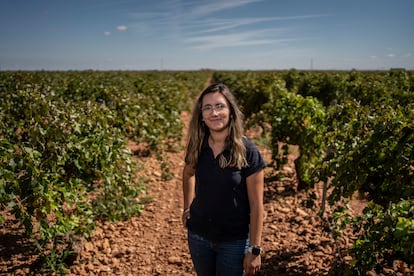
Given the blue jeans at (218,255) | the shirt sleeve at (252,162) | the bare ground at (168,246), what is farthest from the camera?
the bare ground at (168,246)

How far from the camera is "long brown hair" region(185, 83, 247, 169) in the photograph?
6.93 feet

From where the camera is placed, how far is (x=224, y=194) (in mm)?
2146

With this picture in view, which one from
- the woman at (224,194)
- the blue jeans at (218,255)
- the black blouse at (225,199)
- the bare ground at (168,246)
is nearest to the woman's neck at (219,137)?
the woman at (224,194)

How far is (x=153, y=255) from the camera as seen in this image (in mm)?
4145

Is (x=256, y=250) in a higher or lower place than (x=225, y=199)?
lower

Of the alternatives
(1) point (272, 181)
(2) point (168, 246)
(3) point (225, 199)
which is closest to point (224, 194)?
(3) point (225, 199)

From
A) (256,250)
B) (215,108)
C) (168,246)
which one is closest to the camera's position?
(256,250)

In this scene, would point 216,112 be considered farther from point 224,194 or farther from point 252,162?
point 224,194

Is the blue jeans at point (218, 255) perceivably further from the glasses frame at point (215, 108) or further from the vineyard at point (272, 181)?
the glasses frame at point (215, 108)

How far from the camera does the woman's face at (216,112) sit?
2.22 metres

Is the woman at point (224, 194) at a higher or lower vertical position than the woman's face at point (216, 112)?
lower

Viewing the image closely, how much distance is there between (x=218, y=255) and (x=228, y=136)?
2.75ft

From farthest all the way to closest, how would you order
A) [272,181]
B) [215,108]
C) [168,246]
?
[272,181], [168,246], [215,108]

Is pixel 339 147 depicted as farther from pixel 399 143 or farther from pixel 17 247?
pixel 17 247
